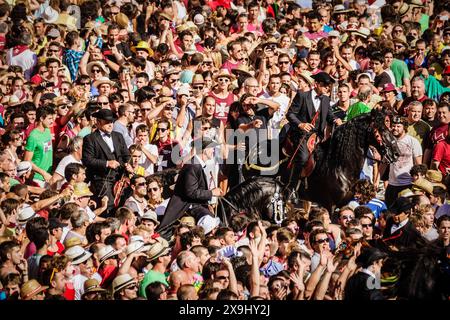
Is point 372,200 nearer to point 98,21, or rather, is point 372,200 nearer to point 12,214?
point 12,214

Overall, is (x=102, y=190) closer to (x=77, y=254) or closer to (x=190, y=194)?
(x=190, y=194)

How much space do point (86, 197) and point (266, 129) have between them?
2871mm

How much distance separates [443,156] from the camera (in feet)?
47.1

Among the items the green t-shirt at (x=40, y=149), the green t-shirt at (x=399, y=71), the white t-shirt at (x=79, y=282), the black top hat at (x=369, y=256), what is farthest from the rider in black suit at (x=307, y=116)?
the white t-shirt at (x=79, y=282)

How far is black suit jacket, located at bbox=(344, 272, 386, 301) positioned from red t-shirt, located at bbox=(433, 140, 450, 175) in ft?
13.8

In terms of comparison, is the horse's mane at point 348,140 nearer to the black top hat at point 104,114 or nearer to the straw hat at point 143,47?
the black top hat at point 104,114

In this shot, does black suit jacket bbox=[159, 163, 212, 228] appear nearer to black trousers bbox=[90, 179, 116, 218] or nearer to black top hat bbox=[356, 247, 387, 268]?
black trousers bbox=[90, 179, 116, 218]

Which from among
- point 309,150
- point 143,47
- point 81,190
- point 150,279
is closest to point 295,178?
point 309,150

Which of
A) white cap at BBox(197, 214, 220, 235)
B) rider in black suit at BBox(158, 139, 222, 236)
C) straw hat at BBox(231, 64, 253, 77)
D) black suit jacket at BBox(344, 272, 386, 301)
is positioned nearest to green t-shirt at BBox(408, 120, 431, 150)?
straw hat at BBox(231, 64, 253, 77)

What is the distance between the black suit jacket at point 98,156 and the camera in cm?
1341

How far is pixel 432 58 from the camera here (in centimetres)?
1778

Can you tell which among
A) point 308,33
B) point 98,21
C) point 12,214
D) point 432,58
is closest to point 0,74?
point 98,21

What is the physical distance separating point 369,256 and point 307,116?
13.1ft
